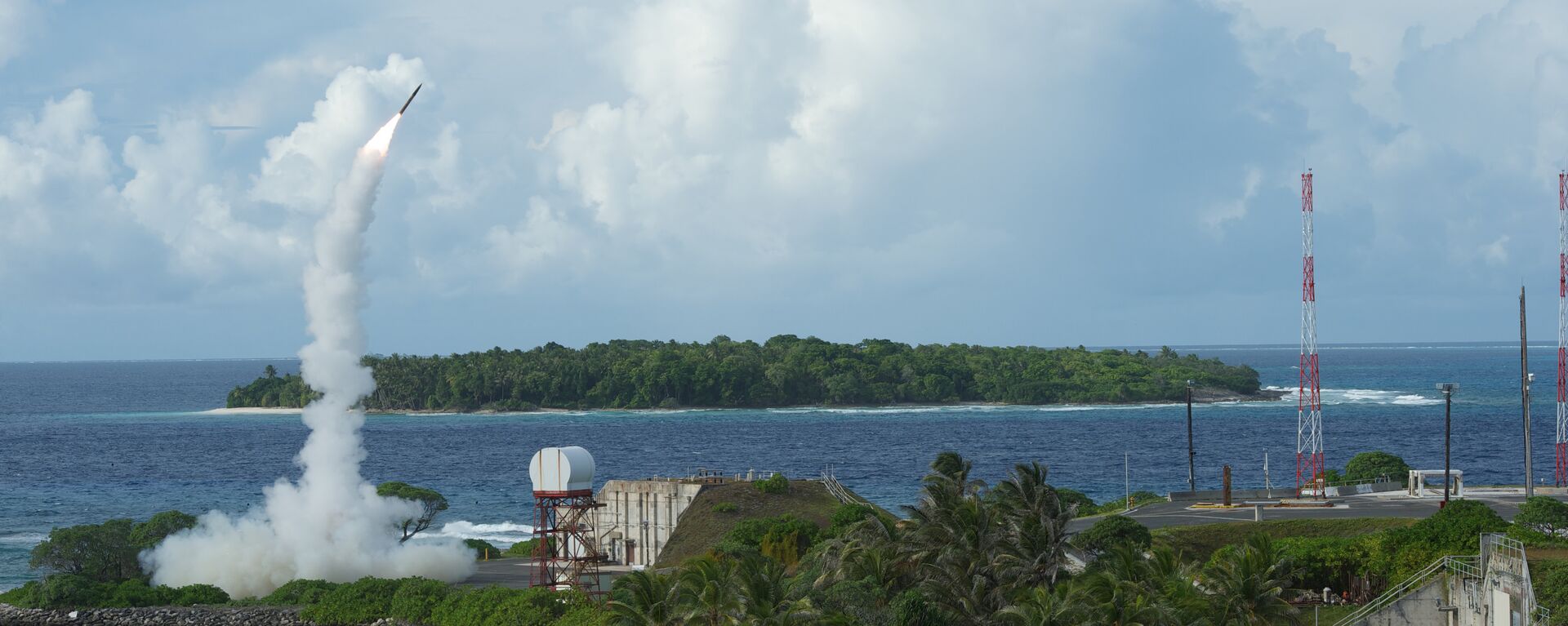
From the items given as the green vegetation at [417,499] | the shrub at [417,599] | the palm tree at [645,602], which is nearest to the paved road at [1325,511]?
the palm tree at [645,602]

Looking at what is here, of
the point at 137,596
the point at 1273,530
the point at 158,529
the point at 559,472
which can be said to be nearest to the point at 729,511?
the point at 559,472

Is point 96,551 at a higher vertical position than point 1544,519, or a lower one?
lower

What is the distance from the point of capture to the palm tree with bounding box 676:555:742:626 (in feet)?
135

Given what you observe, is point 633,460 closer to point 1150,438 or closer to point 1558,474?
point 1150,438

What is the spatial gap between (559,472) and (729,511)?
1151 centimetres

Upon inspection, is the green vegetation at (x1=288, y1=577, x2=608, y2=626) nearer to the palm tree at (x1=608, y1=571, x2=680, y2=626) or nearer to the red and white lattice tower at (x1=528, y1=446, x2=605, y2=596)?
the red and white lattice tower at (x1=528, y1=446, x2=605, y2=596)

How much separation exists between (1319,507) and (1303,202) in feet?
49.6

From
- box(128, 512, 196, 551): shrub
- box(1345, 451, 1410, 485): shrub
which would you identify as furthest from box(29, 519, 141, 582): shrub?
box(1345, 451, 1410, 485): shrub

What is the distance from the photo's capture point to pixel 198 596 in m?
64.6

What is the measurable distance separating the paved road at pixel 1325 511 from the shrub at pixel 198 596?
3828 centimetres

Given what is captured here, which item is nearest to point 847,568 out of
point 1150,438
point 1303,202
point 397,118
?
point 397,118

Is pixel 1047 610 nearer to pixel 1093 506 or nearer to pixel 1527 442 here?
pixel 1093 506

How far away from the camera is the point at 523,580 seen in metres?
65.5

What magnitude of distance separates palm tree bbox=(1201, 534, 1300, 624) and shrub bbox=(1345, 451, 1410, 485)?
47.9 metres
